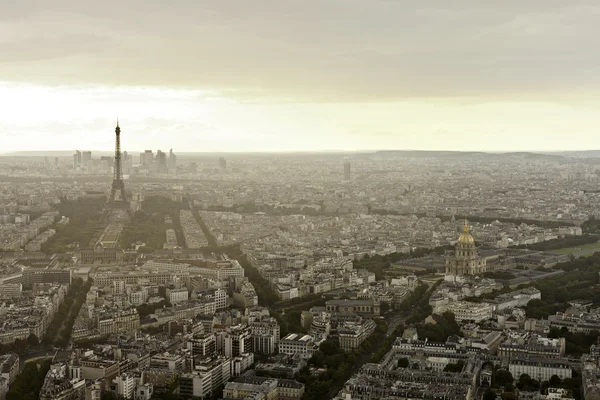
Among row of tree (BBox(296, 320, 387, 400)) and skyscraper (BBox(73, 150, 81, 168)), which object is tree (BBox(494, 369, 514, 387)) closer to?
row of tree (BBox(296, 320, 387, 400))

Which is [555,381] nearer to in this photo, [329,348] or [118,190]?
[329,348]

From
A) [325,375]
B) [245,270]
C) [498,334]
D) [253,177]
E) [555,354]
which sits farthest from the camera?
[253,177]

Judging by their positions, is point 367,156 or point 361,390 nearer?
point 361,390

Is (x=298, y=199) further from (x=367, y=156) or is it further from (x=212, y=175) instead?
(x=367, y=156)

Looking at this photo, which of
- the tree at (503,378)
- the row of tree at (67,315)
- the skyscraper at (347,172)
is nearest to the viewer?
the tree at (503,378)

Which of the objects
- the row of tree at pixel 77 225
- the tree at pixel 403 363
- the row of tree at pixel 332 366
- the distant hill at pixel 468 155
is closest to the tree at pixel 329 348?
the row of tree at pixel 332 366

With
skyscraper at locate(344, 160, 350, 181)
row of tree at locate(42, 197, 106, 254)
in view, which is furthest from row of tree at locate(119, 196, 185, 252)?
skyscraper at locate(344, 160, 350, 181)

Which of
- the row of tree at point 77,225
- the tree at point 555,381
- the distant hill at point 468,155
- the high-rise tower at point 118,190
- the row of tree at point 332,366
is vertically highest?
the distant hill at point 468,155

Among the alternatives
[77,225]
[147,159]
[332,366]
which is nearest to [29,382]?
[332,366]

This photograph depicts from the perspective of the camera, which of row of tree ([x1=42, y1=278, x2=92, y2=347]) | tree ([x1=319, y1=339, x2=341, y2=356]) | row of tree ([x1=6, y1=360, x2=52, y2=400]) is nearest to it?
row of tree ([x1=6, y1=360, x2=52, y2=400])

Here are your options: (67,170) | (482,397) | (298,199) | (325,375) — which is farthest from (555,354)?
(67,170)

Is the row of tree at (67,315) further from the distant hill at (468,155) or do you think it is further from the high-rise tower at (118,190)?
the distant hill at (468,155)
